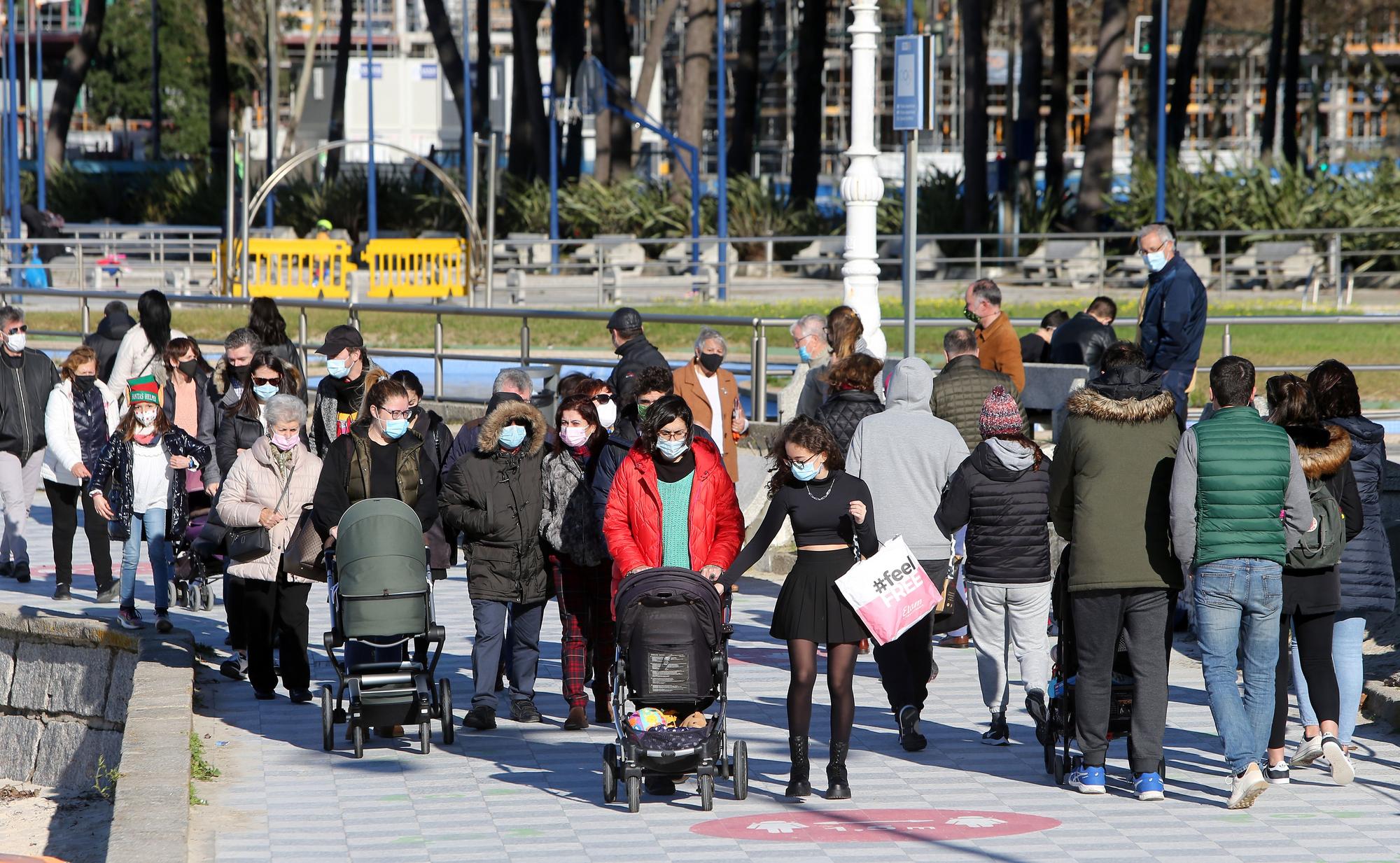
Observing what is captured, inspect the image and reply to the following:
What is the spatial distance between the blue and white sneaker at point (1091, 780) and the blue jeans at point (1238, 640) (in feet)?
1.56

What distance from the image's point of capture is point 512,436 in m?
8.30

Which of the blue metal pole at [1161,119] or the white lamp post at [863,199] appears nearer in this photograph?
the white lamp post at [863,199]

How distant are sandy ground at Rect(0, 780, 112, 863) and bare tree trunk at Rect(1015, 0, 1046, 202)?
28.6 meters

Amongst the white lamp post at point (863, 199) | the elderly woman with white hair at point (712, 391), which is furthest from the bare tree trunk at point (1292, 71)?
the elderly woman with white hair at point (712, 391)

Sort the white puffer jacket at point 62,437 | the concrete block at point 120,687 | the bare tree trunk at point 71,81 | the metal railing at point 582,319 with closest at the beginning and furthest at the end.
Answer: the concrete block at point 120,687
the white puffer jacket at point 62,437
the metal railing at point 582,319
the bare tree trunk at point 71,81

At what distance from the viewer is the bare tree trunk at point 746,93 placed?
44094mm

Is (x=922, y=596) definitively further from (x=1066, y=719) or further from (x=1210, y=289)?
(x=1210, y=289)

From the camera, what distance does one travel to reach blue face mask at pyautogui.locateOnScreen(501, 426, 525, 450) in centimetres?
827

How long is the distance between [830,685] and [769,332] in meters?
16.5

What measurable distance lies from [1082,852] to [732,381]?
16.2 ft

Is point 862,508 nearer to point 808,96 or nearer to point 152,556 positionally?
point 152,556

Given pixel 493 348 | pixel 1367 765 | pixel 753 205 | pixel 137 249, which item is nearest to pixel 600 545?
pixel 1367 765

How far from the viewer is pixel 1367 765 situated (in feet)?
25.6

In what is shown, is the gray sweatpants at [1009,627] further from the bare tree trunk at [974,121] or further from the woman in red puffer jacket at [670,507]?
the bare tree trunk at [974,121]
